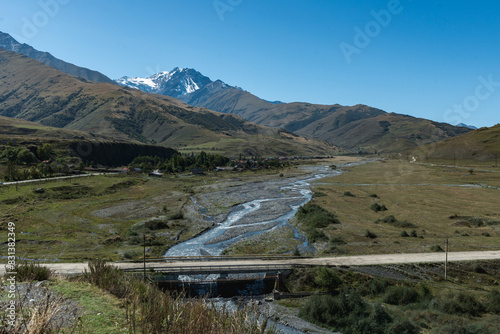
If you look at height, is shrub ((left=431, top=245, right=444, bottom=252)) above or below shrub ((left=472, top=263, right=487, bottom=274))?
above

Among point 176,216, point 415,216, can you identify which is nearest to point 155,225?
point 176,216

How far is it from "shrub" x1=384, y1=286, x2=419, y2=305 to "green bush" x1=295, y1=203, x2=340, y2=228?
29.3m

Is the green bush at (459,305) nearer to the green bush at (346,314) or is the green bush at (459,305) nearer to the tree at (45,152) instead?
the green bush at (346,314)

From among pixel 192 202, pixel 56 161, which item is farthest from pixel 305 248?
pixel 56 161

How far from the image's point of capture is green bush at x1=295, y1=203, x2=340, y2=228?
2544 inches

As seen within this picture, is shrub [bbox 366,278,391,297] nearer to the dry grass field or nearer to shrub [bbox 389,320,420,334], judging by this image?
shrub [bbox 389,320,420,334]

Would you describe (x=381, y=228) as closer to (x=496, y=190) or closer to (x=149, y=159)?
(x=496, y=190)

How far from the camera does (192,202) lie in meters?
92.9

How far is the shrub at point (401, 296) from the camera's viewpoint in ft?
110

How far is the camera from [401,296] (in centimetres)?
3384

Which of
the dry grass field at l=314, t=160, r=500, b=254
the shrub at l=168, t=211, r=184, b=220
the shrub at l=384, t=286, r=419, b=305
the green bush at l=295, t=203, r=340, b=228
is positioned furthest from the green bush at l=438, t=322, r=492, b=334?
the shrub at l=168, t=211, r=184, b=220

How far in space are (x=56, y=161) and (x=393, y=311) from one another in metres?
152

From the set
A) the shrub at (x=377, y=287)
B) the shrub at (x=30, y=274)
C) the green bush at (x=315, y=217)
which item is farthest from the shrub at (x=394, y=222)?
the shrub at (x=30, y=274)

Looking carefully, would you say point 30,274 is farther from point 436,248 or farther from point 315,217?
point 315,217
